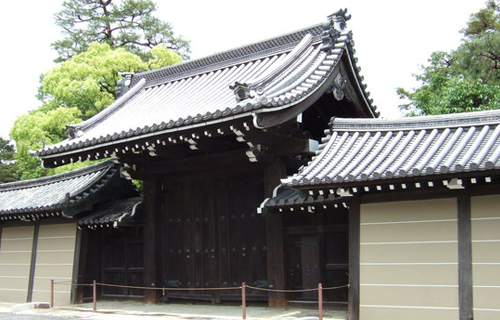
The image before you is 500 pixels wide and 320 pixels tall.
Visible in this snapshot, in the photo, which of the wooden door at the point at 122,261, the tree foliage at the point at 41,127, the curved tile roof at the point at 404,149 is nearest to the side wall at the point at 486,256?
the curved tile roof at the point at 404,149

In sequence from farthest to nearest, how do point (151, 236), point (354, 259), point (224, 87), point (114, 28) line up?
1. point (114, 28)
2. point (224, 87)
3. point (151, 236)
4. point (354, 259)

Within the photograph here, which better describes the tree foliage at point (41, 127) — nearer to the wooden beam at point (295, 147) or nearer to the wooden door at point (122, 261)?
the wooden door at point (122, 261)

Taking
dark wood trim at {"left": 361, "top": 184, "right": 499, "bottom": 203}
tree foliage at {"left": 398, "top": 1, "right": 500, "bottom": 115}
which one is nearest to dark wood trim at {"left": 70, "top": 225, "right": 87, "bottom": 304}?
dark wood trim at {"left": 361, "top": 184, "right": 499, "bottom": 203}

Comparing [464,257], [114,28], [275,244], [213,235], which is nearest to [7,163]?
[114,28]

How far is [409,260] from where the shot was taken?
30.3 feet

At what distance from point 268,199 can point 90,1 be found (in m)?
31.1

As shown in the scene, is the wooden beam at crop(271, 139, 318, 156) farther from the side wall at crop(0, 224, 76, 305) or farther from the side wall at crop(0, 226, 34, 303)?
the side wall at crop(0, 226, 34, 303)

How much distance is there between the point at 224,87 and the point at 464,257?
7.94 m

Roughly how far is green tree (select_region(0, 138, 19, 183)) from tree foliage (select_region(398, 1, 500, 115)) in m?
26.1

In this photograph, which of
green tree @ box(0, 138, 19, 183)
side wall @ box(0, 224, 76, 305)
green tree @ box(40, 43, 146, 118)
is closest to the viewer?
side wall @ box(0, 224, 76, 305)

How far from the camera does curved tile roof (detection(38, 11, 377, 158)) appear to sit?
1115cm

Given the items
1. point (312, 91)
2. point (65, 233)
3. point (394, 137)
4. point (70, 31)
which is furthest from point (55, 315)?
point (70, 31)

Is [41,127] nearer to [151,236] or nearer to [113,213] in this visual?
[113,213]

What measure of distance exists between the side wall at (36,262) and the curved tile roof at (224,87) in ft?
8.39
